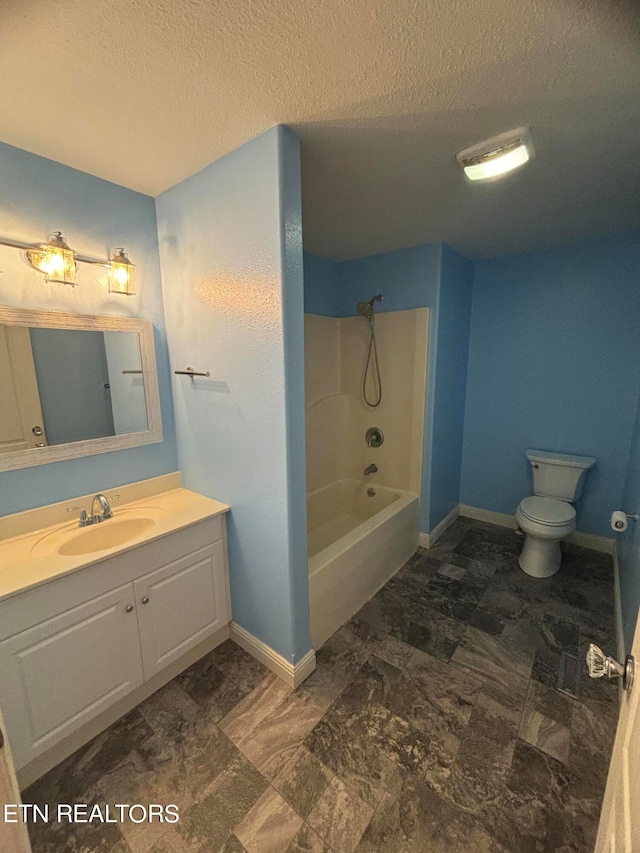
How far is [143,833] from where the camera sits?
1.13 meters

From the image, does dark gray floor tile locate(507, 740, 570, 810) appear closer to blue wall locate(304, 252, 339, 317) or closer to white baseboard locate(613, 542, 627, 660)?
white baseboard locate(613, 542, 627, 660)

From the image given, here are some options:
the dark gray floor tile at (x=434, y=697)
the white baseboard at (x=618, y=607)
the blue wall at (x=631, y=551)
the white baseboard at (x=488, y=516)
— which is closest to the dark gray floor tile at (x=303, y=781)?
the dark gray floor tile at (x=434, y=697)

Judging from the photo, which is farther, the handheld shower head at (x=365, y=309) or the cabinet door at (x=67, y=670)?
the handheld shower head at (x=365, y=309)

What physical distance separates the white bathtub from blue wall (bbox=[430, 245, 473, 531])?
366 mm

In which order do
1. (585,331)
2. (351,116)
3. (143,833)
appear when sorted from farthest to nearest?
1. (585,331)
2. (351,116)
3. (143,833)

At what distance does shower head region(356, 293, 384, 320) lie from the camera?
9.14ft

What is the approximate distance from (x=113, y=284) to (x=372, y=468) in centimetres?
229

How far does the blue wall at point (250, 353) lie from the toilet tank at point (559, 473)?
85.3 inches

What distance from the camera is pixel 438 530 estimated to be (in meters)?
2.96

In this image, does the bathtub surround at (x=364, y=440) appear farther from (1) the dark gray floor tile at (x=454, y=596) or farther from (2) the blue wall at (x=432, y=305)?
(1) the dark gray floor tile at (x=454, y=596)

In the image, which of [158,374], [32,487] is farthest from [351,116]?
[32,487]

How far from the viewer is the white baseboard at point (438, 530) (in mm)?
2812

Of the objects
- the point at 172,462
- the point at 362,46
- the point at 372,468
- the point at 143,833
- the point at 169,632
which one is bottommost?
the point at 143,833

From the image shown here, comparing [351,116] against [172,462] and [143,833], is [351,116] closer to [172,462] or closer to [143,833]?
[172,462]
